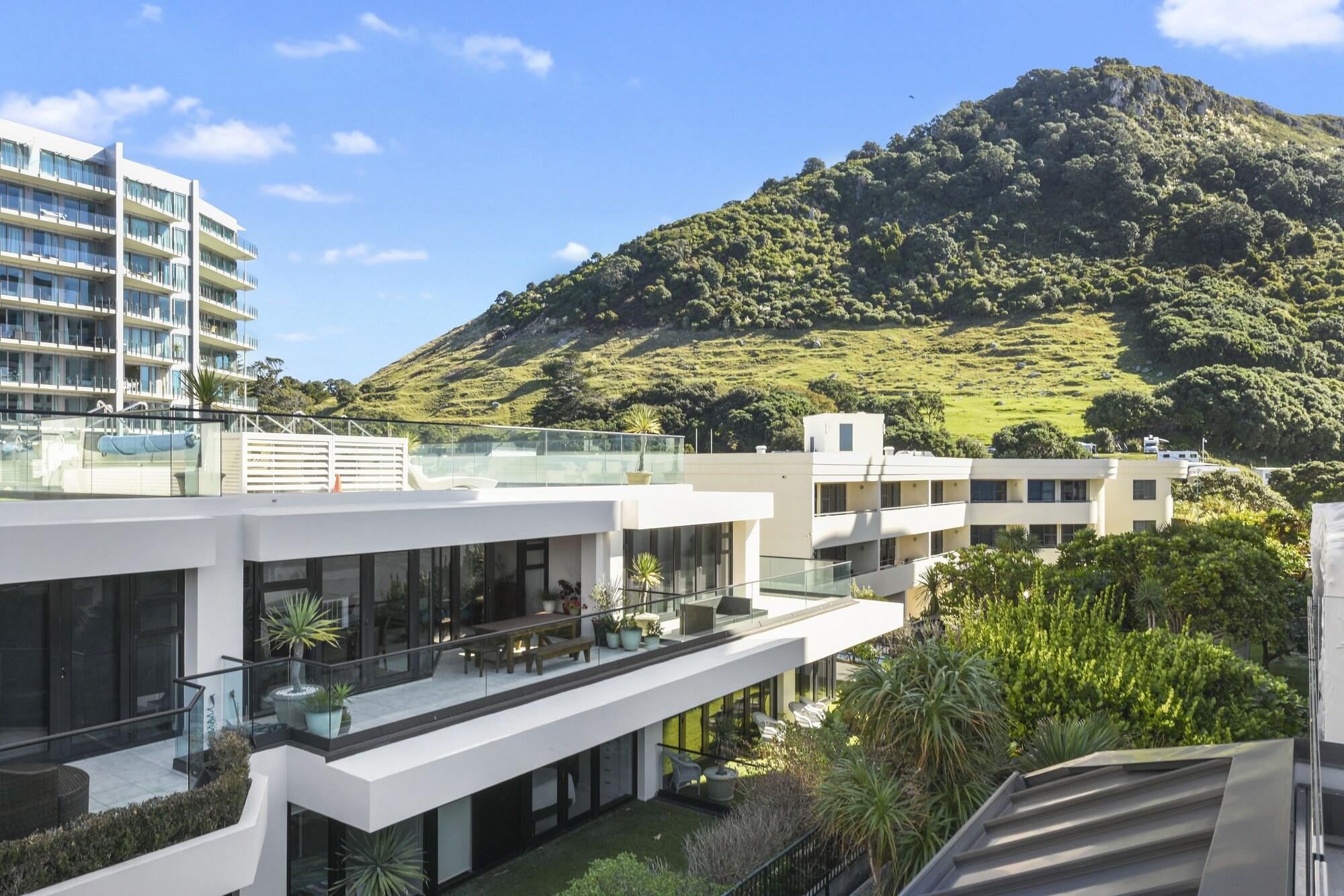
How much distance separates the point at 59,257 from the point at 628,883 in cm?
5553

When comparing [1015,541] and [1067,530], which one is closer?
[1015,541]

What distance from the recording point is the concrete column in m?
15.7

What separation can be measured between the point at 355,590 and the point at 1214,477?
43.3m

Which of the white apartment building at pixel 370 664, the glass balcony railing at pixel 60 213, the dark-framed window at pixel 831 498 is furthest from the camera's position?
the glass balcony railing at pixel 60 213

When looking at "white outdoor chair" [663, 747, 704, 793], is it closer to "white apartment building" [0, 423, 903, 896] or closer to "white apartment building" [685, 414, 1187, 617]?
"white apartment building" [0, 423, 903, 896]

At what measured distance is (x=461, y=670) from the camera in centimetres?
1276

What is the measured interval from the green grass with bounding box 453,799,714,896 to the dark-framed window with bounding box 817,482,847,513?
17.7 metres

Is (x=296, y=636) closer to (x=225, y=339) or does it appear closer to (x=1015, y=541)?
(x=1015, y=541)

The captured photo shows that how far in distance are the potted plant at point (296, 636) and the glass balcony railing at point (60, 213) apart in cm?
5026

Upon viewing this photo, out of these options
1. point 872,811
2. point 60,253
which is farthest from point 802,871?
point 60,253

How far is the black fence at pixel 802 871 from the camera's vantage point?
11000 millimetres

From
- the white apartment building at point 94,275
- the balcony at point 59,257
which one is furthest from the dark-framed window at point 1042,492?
the balcony at point 59,257

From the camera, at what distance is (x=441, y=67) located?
4875 cm

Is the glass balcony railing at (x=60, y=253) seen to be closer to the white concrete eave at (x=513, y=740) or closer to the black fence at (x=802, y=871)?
the white concrete eave at (x=513, y=740)
